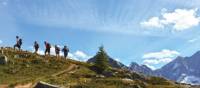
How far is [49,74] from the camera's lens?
72.6 m

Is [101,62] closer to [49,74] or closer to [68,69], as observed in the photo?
[68,69]

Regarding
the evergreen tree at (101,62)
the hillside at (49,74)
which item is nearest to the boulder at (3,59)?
the hillside at (49,74)

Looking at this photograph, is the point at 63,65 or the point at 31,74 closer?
the point at 31,74

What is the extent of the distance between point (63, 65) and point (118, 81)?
48.4 ft

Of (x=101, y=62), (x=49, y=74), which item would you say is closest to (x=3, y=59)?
(x=49, y=74)

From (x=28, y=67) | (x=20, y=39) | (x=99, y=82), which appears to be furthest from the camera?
(x=20, y=39)

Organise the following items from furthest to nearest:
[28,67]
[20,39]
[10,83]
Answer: [20,39]
[28,67]
[10,83]

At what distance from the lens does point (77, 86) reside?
201ft

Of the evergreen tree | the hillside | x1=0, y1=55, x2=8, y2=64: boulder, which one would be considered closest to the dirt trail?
the hillside

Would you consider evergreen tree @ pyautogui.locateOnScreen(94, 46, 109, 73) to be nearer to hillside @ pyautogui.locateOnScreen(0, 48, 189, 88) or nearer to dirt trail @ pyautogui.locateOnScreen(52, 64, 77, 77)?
hillside @ pyautogui.locateOnScreen(0, 48, 189, 88)

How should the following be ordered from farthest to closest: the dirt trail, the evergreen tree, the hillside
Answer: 1. the evergreen tree
2. the dirt trail
3. the hillside

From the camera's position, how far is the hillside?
62875 millimetres

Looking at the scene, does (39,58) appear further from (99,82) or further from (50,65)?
(99,82)

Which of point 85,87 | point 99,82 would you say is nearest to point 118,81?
point 99,82
